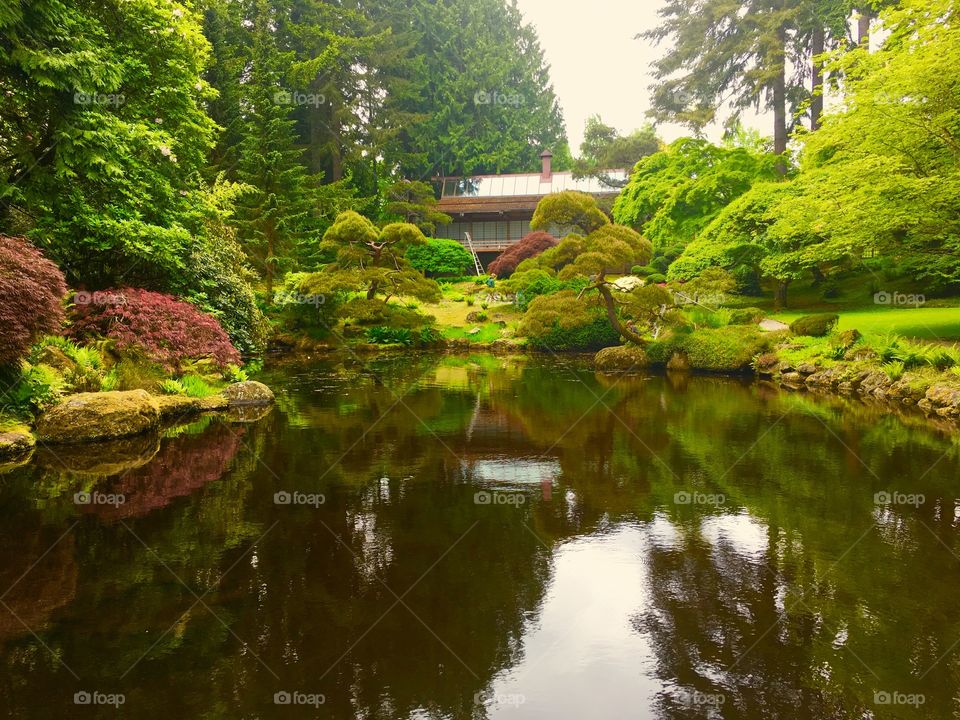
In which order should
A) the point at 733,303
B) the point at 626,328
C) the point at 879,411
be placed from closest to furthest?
the point at 879,411 → the point at 626,328 → the point at 733,303

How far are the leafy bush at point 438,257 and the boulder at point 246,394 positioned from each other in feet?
74.4

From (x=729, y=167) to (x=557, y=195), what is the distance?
1056 centimetres

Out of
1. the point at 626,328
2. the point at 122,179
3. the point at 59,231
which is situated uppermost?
the point at 122,179

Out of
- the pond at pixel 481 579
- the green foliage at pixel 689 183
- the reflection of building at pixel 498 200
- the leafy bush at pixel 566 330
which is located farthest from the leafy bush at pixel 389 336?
the pond at pixel 481 579

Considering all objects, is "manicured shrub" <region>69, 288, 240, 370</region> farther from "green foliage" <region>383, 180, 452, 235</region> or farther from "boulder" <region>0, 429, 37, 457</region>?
"green foliage" <region>383, 180, 452, 235</region>

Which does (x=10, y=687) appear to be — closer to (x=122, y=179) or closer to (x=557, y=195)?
(x=122, y=179)

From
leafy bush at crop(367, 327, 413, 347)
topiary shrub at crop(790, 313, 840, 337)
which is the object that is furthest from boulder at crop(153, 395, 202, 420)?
topiary shrub at crop(790, 313, 840, 337)

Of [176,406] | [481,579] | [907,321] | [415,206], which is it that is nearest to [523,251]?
[415,206]

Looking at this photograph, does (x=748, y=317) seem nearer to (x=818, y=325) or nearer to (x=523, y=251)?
(x=818, y=325)

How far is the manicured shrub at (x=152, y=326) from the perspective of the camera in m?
11.6

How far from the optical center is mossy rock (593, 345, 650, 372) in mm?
20359

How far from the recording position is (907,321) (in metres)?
19.0

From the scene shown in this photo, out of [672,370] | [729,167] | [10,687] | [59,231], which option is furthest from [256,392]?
[729,167]

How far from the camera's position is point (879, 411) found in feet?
41.1
